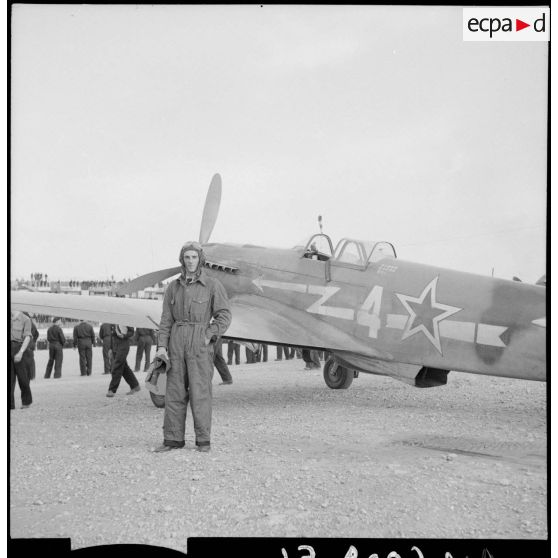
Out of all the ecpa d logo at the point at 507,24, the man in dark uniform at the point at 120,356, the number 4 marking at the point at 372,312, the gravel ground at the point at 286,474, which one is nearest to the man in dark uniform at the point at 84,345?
the man in dark uniform at the point at 120,356

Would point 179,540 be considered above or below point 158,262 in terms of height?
below

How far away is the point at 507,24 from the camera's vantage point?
416cm

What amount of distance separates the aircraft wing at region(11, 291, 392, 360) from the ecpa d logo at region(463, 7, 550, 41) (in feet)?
11.6

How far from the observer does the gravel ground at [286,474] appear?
10.8ft

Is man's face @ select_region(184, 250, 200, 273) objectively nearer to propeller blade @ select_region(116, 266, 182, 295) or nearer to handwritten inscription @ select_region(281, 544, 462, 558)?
handwritten inscription @ select_region(281, 544, 462, 558)

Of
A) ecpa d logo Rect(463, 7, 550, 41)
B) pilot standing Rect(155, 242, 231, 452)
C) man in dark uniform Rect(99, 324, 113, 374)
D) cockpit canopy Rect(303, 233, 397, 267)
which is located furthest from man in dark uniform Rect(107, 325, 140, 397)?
ecpa d logo Rect(463, 7, 550, 41)

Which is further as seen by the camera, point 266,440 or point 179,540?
point 266,440

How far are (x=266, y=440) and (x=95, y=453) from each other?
146cm

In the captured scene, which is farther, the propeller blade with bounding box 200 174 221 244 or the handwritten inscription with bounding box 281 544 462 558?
the propeller blade with bounding box 200 174 221 244

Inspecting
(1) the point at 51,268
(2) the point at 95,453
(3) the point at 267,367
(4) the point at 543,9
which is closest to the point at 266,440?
(2) the point at 95,453

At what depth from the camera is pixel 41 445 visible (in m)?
4.86

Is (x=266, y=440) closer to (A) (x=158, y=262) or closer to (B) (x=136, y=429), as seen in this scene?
(B) (x=136, y=429)

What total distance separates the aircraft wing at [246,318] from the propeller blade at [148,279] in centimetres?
190

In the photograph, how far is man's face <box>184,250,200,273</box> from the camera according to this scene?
474cm
